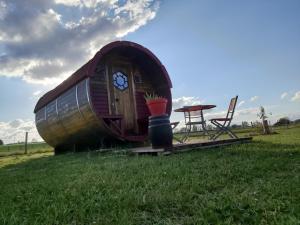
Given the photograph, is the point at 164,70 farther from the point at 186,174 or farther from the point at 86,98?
the point at 186,174

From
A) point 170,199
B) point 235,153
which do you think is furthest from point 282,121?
point 170,199

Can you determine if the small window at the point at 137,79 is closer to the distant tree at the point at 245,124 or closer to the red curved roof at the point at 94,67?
the red curved roof at the point at 94,67

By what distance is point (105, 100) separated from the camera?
9.23m

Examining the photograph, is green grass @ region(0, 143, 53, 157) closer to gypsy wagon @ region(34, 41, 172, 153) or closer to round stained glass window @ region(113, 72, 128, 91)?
gypsy wagon @ region(34, 41, 172, 153)

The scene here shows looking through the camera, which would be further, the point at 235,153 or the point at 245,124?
the point at 245,124

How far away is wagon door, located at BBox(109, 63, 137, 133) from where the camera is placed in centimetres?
959

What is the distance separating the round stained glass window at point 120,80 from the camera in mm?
9836

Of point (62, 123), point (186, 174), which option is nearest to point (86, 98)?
point (62, 123)

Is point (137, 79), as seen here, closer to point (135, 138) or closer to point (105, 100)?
point (105, 100)

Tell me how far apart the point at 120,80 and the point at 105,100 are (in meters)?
1.20

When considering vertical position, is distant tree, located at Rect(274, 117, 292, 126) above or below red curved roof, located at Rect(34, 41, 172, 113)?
below

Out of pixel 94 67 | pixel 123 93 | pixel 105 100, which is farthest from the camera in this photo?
pixel 123 93

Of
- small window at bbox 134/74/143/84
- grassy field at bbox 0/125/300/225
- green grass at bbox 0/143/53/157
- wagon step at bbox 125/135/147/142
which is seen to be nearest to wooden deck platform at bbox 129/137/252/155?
grassy field at bbox 0/125/300/225

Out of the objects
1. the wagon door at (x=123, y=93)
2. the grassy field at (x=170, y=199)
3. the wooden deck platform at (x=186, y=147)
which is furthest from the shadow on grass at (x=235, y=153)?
the wagon door at (x=123, y=93)
